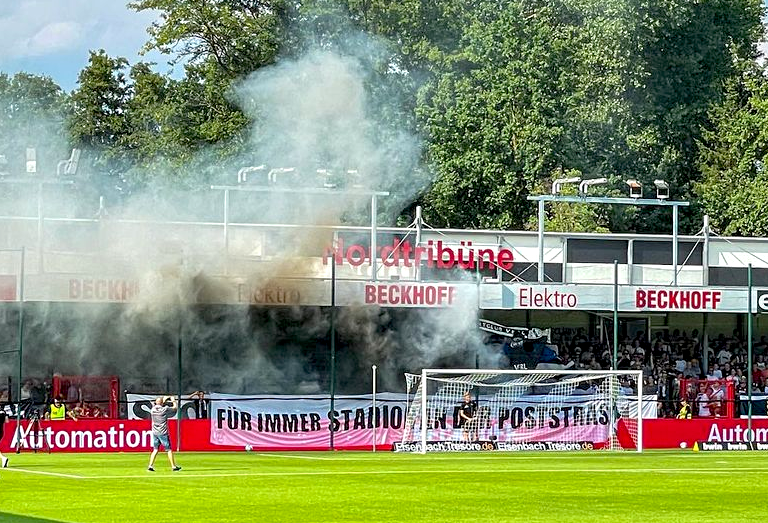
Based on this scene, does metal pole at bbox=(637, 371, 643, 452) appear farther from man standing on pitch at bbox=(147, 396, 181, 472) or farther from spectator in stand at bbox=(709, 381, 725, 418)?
man standing on pitch at bbox=(147, 396, 181, 472)

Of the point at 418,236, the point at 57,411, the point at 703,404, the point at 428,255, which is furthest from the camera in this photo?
the point at 418,236

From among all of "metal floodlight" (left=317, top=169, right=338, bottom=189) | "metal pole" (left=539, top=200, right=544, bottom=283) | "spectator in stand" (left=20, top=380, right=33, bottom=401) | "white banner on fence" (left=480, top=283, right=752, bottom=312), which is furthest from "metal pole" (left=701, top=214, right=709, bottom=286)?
"spectator in stand" (left=20, top=380, right=33, bottom=401)

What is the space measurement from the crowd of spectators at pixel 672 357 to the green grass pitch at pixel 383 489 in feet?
31.4

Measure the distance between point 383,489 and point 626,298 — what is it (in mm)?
20442

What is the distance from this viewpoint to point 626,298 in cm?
4212

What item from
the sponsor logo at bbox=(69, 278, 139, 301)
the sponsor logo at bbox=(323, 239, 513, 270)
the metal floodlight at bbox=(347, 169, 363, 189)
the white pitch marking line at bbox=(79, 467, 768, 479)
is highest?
the metal floodlight at bbox=(347, 169, 363, 189)

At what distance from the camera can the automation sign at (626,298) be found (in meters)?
42.0

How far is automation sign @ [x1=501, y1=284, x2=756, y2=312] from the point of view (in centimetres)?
4197

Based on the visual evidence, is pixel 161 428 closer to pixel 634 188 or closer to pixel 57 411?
pixel 57 411

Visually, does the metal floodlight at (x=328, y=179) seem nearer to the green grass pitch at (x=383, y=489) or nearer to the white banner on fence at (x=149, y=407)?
the white banner on fence at (x=149, y=407)

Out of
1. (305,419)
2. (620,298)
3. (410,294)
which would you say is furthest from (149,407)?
(620,298)

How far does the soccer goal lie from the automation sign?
3.09m

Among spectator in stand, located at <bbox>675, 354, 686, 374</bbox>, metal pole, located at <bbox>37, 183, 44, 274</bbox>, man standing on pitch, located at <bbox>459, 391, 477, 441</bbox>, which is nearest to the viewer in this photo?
man standing on pitch, located at <bbox>459, 391, 477, 441</bbox>

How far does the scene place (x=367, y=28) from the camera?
5469 centimetres
